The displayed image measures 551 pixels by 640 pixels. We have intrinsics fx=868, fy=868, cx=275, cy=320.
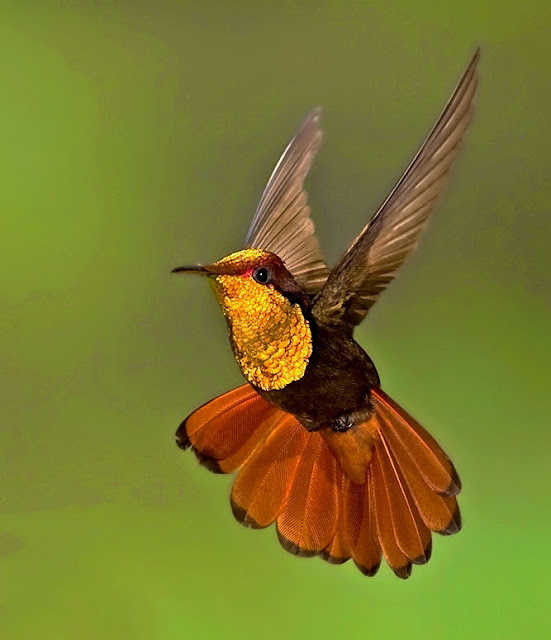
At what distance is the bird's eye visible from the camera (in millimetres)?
432

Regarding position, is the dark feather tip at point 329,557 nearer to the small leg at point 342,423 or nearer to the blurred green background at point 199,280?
the small leg at point 342,423

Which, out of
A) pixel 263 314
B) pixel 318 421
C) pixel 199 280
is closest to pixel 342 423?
pixel 318 421

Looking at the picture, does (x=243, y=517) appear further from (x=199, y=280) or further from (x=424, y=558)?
(x=199, y=280)

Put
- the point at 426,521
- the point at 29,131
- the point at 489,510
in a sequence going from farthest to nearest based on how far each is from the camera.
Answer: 1. the point at 29,131
2. the point at 489,510
3. the point at 426,521

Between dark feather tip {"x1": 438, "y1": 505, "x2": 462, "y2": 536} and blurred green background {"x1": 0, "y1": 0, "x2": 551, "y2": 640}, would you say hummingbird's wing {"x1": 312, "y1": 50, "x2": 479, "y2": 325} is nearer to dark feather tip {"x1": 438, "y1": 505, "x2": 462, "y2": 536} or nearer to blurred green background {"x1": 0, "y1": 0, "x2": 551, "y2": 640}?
dark feather tip {"x1": 438, "y1": 505, "x2": 462, "y2": 536}

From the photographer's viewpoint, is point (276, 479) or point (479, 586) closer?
point (276, 479)

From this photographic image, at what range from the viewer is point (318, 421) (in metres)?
0.54

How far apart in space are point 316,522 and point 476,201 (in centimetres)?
101

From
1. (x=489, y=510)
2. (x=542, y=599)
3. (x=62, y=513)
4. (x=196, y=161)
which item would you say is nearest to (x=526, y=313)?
(x=489, y=510)

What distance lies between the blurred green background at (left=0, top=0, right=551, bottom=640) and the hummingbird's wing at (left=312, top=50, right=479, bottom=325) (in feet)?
2.49

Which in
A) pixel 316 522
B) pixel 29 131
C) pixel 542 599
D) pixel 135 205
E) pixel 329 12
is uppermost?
pixel 329 12

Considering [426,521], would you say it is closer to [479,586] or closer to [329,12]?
[479,586]

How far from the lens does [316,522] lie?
0.58 meters

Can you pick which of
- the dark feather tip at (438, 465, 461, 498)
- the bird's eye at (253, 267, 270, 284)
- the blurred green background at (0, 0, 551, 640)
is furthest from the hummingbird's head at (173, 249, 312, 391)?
the blurred green background at (0, 0, 551, 640)
